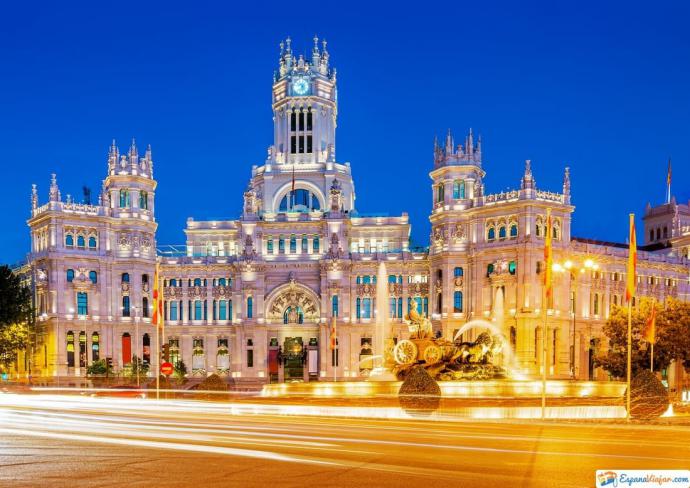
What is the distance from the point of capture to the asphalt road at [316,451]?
18.0 meters

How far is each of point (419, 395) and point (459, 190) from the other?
6525 centimetres

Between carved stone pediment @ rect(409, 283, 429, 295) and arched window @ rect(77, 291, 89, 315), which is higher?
carved stone pediment @ rect(409, 283, 429, 295)

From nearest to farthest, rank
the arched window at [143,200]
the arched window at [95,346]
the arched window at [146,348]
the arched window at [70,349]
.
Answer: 1. the arched window at [70,349]
2. the arched window at [95,346]
3. the arched window at [146,348]
4. the arched window at [143,200]

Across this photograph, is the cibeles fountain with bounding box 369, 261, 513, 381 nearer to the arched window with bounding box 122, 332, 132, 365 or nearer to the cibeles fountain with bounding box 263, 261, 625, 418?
the cibeles fountain with bounding box 263, 261, 625, 418

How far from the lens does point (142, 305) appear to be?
104688mm

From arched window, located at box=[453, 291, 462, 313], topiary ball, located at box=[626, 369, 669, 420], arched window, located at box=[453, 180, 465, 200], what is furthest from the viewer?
arched window, located at box=[453, 180, 465, 200]

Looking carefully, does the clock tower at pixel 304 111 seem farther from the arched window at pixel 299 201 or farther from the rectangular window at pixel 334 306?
the rectangular window at pixel 334 306

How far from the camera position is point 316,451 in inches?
890

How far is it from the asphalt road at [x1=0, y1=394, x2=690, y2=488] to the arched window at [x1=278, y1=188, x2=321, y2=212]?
79724 mm

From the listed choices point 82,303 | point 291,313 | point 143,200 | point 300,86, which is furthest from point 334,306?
point 300,86

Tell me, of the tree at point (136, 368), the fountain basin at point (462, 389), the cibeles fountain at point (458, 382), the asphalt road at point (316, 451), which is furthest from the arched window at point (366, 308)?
the asphalt road at point (316, 451)

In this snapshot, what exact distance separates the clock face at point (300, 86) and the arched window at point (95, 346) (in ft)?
158

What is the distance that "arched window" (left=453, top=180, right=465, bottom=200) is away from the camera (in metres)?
99.8

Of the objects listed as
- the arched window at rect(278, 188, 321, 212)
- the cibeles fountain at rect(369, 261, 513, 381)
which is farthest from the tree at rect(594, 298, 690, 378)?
the arched window at rect(278, 188, 321, 212)
